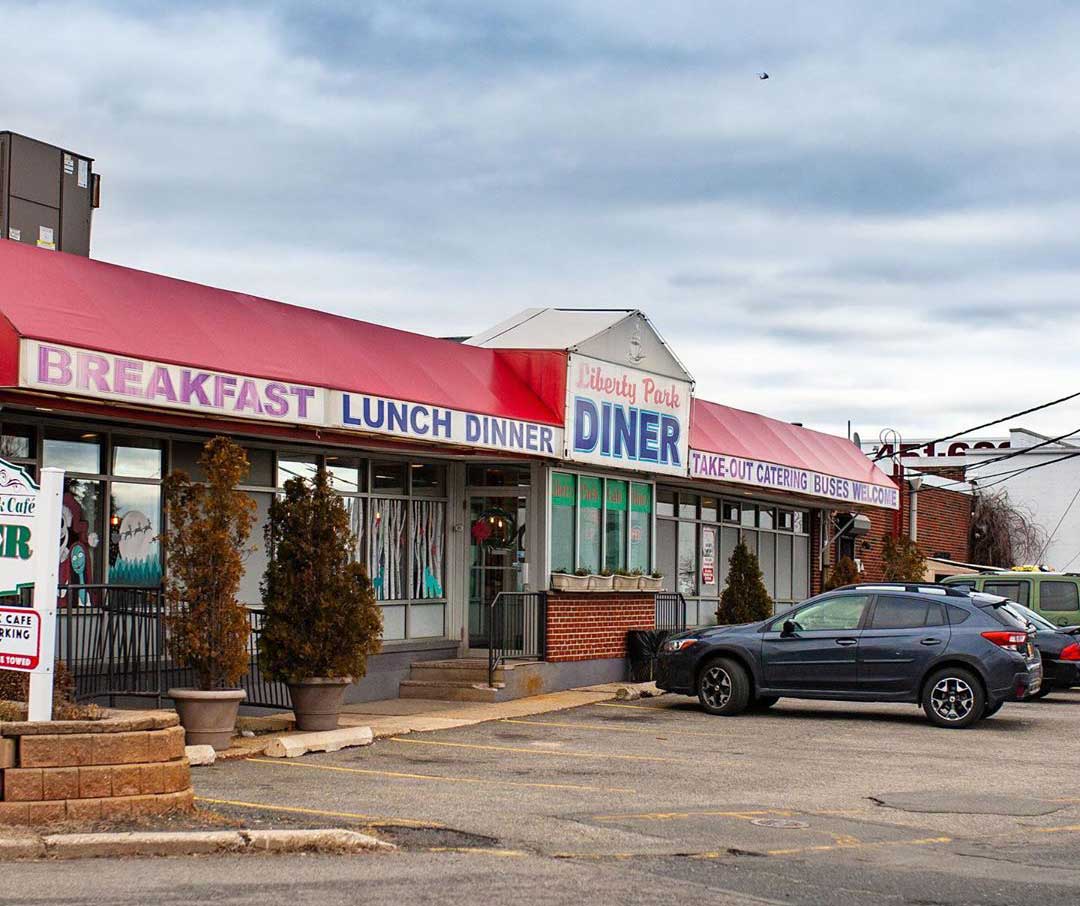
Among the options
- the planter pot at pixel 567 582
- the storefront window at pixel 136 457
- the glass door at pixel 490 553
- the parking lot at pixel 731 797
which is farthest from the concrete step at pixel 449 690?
the storefront window at pixel 136 457

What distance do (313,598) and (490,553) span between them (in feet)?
20.1

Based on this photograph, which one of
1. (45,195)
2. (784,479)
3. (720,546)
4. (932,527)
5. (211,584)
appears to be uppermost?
(45,195)

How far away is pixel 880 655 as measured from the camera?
17766 millimetres

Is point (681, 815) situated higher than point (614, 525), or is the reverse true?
point (614, 525)

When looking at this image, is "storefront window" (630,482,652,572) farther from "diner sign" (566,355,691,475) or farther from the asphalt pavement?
the asphalt pavement

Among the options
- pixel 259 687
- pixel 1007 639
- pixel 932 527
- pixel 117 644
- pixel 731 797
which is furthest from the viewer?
pixel 932 527

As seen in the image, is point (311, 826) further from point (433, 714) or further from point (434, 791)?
point (433, 714)

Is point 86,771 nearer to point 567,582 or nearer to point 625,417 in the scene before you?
point 567,582

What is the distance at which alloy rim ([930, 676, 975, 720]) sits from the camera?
17391 mm

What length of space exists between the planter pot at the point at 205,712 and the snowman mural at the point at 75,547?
6.90 ft

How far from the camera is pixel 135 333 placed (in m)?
13.8

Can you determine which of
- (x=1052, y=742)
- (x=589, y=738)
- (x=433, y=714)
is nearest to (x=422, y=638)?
(x=433, y=714)

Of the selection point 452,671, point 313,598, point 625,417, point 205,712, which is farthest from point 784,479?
point 205,712

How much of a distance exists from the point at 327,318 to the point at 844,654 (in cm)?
723
